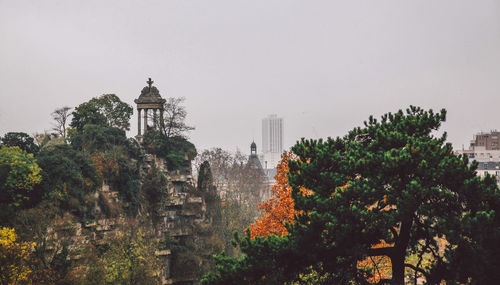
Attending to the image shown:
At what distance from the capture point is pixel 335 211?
15.6 meters

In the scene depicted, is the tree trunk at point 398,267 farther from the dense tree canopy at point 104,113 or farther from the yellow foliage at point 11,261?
the dense tree canopy at point 104,113

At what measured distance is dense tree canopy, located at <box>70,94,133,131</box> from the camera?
5062 cm

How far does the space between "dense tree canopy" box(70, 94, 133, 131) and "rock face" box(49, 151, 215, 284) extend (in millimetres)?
6577

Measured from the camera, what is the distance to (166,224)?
1940 inches

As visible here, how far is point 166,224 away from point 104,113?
1420 cm

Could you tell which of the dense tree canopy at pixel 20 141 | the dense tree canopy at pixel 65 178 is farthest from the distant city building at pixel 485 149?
the dense tree canopy at pixel 20 141

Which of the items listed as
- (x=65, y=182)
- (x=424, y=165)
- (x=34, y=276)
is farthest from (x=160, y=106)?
(x=424, y=165)

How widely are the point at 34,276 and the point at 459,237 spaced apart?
2379 cm

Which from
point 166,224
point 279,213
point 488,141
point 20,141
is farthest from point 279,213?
point 488,141

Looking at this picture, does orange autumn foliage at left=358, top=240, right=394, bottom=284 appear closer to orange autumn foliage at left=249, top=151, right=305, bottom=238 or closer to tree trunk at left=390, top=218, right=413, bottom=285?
tree trunk at left=390, top=218, right=413, bottom=285

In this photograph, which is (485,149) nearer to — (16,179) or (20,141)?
(20,141)

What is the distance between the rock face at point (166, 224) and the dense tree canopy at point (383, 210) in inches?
897

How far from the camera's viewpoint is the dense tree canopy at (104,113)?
5062 centimetres

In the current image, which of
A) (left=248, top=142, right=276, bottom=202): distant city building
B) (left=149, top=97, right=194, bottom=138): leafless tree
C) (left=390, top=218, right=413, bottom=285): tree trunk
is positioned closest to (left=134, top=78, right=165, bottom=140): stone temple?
(left=149, top=97, right=194, bottom=138): leafless tree
